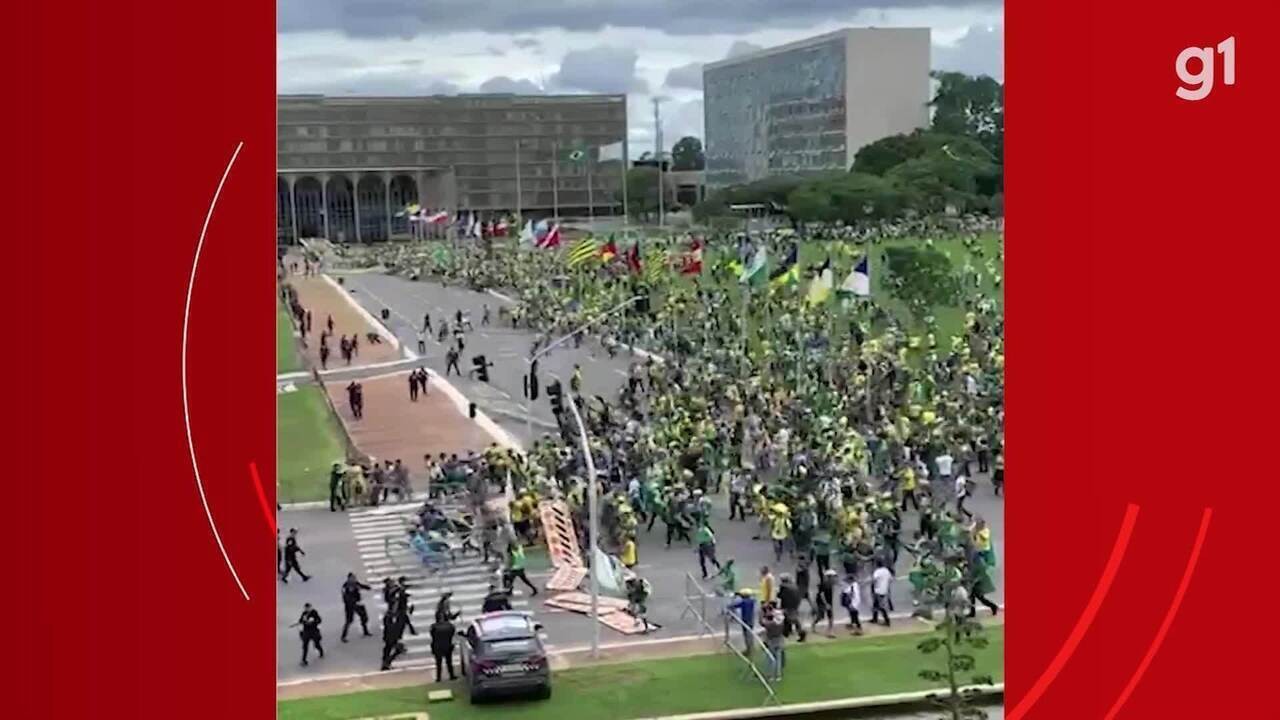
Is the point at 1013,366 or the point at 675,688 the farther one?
the point at 675,688

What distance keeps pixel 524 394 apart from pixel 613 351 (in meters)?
5.39

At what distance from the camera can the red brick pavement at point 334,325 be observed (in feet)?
139

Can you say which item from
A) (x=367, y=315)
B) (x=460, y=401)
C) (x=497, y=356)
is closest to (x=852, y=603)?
(x=460, y=401)

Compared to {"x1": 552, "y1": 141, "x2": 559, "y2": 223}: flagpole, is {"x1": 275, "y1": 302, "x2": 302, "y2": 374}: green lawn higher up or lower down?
lower down

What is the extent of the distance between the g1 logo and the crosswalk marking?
958cm

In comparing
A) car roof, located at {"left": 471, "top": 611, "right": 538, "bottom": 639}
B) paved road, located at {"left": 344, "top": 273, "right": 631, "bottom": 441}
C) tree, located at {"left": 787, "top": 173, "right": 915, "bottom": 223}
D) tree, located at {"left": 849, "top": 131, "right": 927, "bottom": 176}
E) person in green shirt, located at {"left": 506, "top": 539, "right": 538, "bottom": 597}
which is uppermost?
tree, located at {"left": 849, "top": 131, "right": 927, "bottom": 176}

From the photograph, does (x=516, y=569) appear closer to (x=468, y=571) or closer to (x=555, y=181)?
(x=468, y=571)

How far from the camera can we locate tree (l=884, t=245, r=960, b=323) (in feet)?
138

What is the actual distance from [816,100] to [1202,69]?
8656cm

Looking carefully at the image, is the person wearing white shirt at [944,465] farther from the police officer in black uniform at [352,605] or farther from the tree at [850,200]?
the tree at [850,200]

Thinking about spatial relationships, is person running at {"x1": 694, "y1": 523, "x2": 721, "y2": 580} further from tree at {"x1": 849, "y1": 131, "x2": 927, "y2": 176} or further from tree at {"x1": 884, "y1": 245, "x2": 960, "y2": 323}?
tree at {"x1": 849, "y1": 131, "x2": 927, "y2": 176}

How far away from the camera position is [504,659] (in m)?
15.1

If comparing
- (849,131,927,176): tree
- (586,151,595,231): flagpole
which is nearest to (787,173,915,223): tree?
(849,131,927,176): tree
